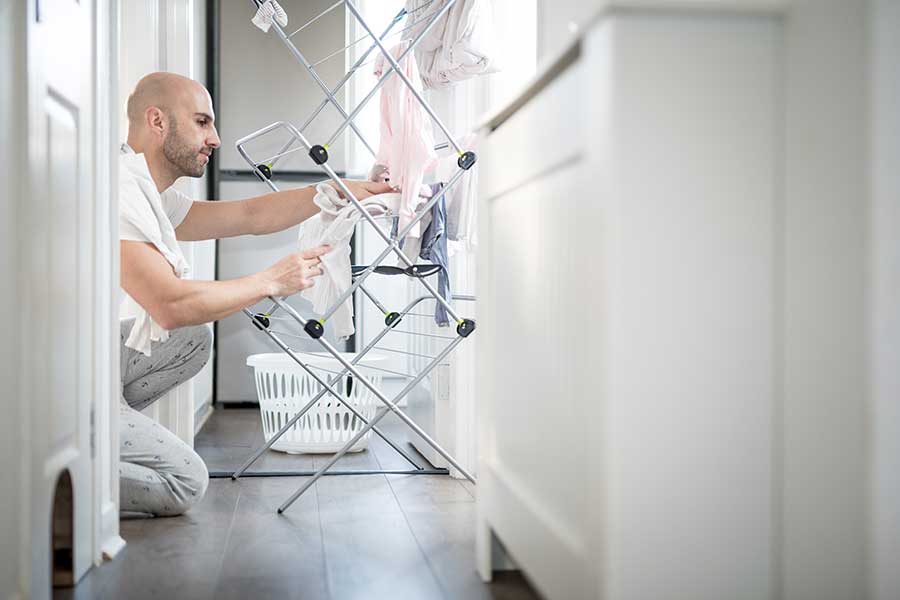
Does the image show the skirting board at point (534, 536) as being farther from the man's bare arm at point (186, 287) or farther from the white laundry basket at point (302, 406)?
the white laundry basket at point (302, 406)

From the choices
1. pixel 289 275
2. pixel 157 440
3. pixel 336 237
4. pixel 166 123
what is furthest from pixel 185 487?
pixel 166 123

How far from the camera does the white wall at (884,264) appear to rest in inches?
35.0

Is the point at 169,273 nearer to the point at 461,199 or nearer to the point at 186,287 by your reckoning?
the point at 186,287

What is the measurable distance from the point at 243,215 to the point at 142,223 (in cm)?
63

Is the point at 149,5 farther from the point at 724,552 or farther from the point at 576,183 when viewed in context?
the point at 724,552

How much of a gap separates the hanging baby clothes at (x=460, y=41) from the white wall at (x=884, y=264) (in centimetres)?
138

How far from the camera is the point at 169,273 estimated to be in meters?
1.99

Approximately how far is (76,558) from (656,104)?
3.99ft

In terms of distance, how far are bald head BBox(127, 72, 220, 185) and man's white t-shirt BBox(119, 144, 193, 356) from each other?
173 millimetres


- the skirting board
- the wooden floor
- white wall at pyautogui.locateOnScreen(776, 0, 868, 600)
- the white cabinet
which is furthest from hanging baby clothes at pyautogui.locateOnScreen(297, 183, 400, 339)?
white wall at pyautogui.locateOnScreen(776, 0, 868, 600)

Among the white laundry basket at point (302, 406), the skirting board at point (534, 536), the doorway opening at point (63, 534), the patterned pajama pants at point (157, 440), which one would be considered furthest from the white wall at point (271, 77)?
the skirting board at point (534, 536)

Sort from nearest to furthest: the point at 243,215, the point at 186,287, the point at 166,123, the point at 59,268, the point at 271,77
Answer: the point at 59,268
the point at 186,287
the point at 166,123
the point at 243,215
the point at 271,77

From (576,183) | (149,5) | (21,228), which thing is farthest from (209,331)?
(576,183)

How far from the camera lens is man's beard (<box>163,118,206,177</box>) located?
2.32 m
